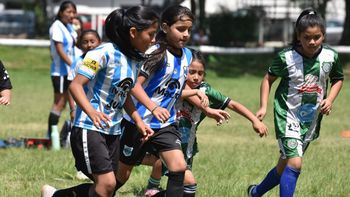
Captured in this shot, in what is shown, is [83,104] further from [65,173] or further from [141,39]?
[65,173]

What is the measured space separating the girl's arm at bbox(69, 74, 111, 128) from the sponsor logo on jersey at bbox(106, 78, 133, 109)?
6.5 inches

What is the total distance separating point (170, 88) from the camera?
620 centimetres

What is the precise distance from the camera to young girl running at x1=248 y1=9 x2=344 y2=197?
257 inches

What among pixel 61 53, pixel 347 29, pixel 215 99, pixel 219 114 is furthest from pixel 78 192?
pixel 347 29

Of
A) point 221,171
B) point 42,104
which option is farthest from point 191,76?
point 42,104

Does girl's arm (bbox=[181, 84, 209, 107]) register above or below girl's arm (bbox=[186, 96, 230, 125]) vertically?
above

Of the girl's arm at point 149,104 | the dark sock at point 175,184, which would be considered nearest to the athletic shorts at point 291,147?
the dark sock at point 175,184

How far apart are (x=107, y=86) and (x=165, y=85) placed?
0.78 m

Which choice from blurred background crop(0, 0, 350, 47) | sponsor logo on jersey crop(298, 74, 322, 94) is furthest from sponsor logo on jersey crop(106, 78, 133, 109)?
blurred background crop(0, 0, 350, 47)

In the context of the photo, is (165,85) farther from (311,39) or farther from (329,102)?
(329,102)

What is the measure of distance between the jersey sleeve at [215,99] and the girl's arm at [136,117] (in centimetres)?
104

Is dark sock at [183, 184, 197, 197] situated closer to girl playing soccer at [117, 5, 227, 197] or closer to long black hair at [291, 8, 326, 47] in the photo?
girl playing soccer at [117, 5, 227, 197]

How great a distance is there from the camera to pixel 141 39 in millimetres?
5555

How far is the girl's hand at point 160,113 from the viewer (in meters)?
5.65
